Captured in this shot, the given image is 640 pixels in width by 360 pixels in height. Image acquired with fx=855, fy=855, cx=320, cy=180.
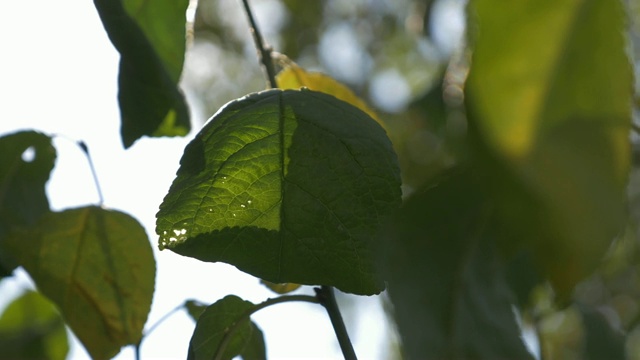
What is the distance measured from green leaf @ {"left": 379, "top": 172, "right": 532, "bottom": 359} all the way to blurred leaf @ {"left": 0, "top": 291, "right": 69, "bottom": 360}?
64cm

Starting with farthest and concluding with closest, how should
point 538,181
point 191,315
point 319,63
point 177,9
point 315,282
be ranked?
point 319,63, point 191,315, point 177,9, point 315,282, point 538,181

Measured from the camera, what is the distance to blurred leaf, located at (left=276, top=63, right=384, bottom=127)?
0.74 m

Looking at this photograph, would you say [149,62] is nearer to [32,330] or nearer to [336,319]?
[336,319]

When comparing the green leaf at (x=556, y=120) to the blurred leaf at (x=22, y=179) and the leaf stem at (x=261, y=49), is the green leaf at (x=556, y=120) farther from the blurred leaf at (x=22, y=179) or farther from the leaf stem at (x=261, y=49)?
the blurred leaf at (x=22, y=179)

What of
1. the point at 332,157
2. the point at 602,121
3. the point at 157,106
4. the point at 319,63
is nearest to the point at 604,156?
the point at 602,121

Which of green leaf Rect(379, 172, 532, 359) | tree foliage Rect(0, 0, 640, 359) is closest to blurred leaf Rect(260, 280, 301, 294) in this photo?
tree foliage Rect(0, 0, 640, 359)

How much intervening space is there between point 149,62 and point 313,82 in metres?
0.22

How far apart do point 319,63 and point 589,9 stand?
409 cm

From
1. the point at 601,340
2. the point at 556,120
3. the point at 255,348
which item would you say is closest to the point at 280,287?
the point at 255,348

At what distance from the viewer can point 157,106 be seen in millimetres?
597

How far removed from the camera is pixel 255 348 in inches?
26.5

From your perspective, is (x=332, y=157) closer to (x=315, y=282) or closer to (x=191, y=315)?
(x=315, y=282)

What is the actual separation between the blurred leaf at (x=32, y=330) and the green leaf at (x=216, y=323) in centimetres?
36

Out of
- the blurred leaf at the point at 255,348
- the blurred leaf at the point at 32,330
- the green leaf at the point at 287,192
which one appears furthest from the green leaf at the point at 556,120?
the blurred leaf at the point at 32,330
